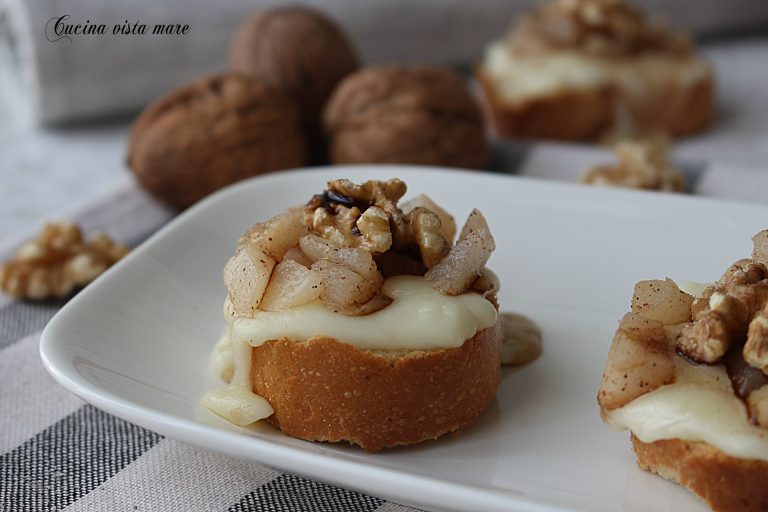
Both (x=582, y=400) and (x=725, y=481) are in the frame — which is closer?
(x=725, y=481)

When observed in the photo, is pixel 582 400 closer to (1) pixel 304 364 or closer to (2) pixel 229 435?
(1) pixel 304 364

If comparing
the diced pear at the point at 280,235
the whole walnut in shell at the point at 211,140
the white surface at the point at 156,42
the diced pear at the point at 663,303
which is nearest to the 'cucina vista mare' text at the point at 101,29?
the white surface at the point at 156,42

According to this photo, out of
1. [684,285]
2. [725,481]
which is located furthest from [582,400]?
[725,481]

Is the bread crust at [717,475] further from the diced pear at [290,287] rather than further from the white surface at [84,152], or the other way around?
the white surface at [84,152]

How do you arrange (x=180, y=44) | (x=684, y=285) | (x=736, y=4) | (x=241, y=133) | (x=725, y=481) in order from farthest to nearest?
(x=736, y=4) < (x=180, y=44) < (x=241, y=133) < (x=684, y=285) < (x=725, y=481)

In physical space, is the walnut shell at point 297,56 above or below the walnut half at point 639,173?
above

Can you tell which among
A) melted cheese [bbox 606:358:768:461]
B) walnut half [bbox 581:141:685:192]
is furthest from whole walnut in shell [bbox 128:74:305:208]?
melted cheese [bbox 606:358:768:461]

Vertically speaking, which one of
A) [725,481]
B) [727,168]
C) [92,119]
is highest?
[725,481]

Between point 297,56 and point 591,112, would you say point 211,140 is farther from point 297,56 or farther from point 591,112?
point 591,112
